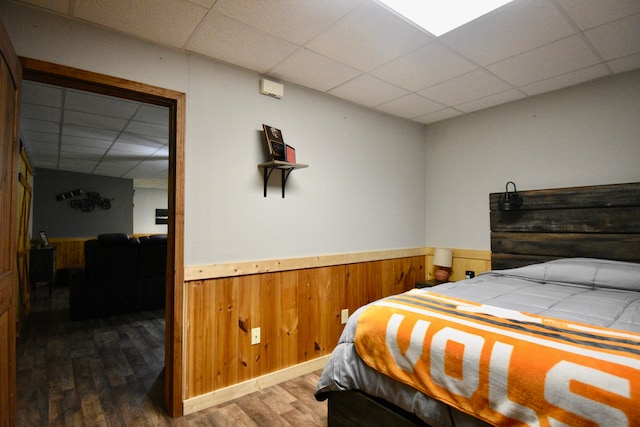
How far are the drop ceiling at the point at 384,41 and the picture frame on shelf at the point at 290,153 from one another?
55 cm

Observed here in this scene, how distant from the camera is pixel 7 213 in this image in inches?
60.3

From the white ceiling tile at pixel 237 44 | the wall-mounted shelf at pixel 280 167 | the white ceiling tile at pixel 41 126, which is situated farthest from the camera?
the white ceiling tile at pixel 41 126

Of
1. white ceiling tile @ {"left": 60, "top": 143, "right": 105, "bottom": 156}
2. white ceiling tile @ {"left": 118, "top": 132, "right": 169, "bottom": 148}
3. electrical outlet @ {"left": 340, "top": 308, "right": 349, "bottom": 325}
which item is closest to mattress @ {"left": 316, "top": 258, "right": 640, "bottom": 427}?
electrical outlet @ {"left": 340, "top": 308, "right": 349, "bottom": 325}

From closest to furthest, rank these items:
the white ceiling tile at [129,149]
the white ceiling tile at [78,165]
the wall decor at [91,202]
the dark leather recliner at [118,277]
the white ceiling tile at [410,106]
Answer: the white ceiling tile at [410,106] < the dark leather recliner at [118,277] < the white ceiling tile at [129,149] < the white ceiling tile at [78,165] < the wall decor at [91,202]

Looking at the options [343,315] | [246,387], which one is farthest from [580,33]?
[246,387]

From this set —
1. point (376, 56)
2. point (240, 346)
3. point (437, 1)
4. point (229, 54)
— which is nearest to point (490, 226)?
point (376, 56)

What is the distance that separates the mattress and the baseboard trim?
828 mm

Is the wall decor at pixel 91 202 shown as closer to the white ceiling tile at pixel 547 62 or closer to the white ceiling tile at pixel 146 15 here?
the white ceiling tile at pixel 146 15

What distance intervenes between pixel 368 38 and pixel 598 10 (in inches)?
48.0

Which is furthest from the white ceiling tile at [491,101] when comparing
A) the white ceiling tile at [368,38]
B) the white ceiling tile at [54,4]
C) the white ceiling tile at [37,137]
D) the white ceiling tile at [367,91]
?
the white ceiling tile at [37,137]

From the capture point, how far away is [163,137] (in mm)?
4367

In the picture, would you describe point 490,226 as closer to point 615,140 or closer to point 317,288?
point 615,140

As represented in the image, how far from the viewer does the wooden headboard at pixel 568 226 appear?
2529mm

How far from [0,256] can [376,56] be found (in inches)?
91.0
